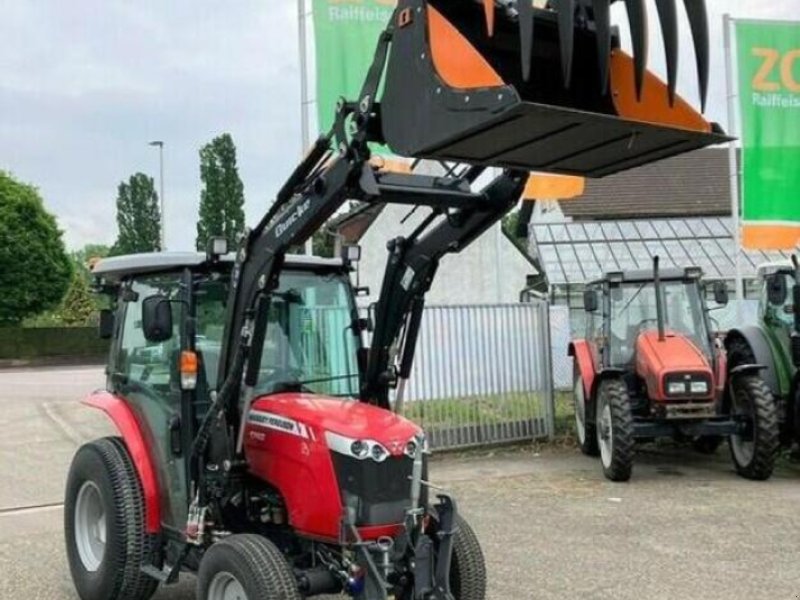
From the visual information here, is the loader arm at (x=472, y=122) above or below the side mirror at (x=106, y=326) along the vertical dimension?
above

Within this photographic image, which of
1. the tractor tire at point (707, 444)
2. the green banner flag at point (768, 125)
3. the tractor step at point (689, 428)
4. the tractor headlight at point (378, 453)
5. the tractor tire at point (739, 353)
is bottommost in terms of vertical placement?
the tractor tire at point (707, 444)

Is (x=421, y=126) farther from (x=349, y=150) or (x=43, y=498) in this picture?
(x=43, y=498)

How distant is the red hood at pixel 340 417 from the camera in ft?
13.9

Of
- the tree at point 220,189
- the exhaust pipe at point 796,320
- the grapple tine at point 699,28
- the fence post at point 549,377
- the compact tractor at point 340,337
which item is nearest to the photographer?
the grapple tine at point 699,28

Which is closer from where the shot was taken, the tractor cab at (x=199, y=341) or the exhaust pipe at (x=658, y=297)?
the tractor cab at (x=199, y=341)

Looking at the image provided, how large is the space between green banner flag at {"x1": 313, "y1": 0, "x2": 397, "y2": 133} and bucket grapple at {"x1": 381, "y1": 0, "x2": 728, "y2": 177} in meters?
7.53

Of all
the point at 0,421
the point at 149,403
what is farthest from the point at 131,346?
the point at 0,421

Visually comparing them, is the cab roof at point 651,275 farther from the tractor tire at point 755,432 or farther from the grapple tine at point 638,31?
the grapple tine at point 638,31

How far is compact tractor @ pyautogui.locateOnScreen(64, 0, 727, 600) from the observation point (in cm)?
358

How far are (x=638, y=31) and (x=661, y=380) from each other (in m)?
6.60

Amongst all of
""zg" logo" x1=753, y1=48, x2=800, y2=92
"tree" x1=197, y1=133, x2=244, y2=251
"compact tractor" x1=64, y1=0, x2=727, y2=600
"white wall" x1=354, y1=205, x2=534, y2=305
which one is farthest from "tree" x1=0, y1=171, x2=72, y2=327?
"compact tractor" x1=64, y1=0, x2=727, y2=600

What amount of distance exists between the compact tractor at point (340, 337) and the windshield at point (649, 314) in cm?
589

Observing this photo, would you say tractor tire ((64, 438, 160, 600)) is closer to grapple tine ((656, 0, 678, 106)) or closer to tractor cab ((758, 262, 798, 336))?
grapple tine ((656, 0, 678, 106))

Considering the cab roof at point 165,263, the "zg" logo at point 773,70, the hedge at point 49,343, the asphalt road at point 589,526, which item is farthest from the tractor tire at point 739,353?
the hedge at point 49,343
